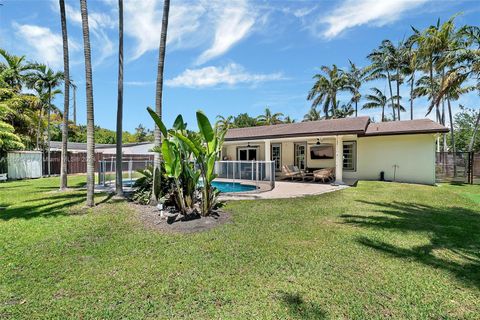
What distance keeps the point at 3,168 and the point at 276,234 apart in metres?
22.2

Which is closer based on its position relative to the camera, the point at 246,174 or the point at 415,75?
the point at 246,174

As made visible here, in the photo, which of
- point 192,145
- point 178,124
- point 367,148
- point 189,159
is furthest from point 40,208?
point 367,148

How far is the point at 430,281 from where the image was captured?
3729mm

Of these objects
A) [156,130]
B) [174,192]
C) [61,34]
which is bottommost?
[174,192]

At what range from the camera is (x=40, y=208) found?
320 inches

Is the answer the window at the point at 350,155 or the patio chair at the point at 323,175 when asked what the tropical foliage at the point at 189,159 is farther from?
the window at the point at 350,155

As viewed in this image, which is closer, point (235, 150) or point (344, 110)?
point (235, 150)

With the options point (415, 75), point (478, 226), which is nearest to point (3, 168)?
point (478, 226)

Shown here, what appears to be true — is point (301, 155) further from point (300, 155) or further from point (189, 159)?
point (189, 159)

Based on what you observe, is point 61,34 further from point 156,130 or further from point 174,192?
point 174,192

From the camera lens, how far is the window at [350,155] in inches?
675

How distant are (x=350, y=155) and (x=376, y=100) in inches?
816

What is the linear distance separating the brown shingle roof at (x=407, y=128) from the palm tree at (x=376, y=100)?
1843 cm

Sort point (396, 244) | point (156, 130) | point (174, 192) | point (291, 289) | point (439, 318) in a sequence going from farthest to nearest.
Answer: point (156, 130)
point (174, 192)
point (396, 244)
point (291, 289)
point (439, 318)
